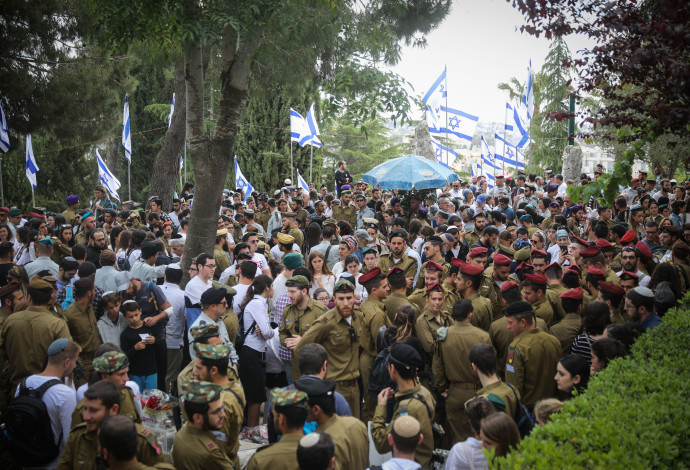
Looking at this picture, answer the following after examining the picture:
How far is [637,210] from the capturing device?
1183 cm

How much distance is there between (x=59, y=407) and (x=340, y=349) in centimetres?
277

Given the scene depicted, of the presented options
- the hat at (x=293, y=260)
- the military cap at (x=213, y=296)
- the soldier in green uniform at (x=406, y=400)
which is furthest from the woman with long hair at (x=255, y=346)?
the soldier in green uniform at (x=406, y=400)

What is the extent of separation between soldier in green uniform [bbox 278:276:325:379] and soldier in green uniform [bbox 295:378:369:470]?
238cm

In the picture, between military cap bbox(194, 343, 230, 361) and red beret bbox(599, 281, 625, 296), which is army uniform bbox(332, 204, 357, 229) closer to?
red beret bbox(599, 281, 625, 296)

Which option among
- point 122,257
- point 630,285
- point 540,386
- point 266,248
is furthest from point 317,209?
point 540,386

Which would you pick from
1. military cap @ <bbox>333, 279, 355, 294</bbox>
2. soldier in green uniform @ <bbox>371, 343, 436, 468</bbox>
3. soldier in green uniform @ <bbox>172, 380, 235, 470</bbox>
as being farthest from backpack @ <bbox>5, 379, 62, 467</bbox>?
military cap @ <bbox>333, 279, 355, 294</bbox>

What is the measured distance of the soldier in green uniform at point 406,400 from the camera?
4.63m

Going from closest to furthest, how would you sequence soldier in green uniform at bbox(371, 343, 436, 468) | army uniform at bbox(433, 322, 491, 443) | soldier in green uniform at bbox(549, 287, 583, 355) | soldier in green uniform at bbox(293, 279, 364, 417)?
soldier in green uniform at bbox(371, 343, 436, 468)
army uniform at bbox(433, 322, 491, 443)
soldier in green uniform at bbox(293, 279, 364, 417)
soldier in green uniform at bbox(549, 287, 583, 355)

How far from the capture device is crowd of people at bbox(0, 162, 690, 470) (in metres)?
4.25

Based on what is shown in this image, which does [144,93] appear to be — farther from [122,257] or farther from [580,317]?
[580,317]

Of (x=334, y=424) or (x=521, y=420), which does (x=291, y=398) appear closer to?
(x=334, y=424)

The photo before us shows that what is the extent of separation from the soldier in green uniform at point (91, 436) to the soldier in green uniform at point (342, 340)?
216cm

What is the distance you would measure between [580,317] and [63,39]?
13971 millimetres

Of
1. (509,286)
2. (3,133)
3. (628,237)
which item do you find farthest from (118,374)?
(3,133)
